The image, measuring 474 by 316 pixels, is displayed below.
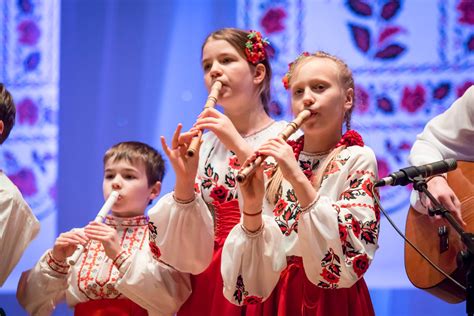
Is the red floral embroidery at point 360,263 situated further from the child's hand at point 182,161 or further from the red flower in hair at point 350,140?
the child's hand at point 182,161

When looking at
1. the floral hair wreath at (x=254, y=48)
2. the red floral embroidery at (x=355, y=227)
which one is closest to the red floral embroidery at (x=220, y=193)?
the floral hair wreath at (x=254, y=48)

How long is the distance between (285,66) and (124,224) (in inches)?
46.6

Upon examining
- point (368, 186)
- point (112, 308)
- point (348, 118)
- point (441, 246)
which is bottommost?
point (112, 308)

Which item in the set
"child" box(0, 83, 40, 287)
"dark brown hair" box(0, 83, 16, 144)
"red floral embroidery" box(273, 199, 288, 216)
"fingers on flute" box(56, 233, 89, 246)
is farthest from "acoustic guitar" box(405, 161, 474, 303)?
"dark brown hair" box(0, 83, 16, 144)

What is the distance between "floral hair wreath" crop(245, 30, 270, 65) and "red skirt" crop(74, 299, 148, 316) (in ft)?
3.10

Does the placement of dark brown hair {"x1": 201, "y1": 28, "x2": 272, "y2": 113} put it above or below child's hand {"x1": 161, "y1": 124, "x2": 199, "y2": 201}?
above

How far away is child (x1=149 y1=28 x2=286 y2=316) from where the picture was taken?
8.00ft

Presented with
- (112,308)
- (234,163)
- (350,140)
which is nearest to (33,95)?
(112,308)

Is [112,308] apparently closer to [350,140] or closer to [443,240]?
[350,140]

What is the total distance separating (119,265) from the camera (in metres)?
2.66

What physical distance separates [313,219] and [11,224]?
3.80ft

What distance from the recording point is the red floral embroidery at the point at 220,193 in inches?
104

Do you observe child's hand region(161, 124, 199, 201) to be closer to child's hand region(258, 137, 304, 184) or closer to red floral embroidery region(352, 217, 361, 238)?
child's hand region(258, 137, 304, 184)

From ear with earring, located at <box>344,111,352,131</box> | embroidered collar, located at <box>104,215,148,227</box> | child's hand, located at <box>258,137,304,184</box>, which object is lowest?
embroidered collar, located at <box>104,215,148,227</box>
